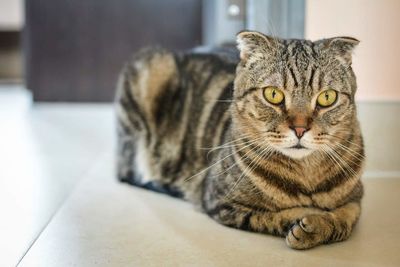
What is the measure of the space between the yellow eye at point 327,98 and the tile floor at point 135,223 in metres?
0.32

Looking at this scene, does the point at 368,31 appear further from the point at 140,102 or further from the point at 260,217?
the point at 140,102

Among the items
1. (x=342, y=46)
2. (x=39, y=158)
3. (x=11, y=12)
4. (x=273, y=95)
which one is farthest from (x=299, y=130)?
(x=11, y=12)

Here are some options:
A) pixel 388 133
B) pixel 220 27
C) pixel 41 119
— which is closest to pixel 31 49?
pixel 41 119

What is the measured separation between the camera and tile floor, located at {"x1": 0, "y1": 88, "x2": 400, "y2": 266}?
51.7 inches

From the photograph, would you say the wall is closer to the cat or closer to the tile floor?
the tile floor

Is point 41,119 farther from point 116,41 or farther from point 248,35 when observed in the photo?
point 248,35

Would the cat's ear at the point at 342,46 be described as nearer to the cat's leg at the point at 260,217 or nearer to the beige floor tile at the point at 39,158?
the cat's leg at the point at 260,217

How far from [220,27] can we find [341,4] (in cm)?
144

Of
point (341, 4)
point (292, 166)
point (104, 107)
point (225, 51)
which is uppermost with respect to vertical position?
point (341, 4)

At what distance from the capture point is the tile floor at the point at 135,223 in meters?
1.31

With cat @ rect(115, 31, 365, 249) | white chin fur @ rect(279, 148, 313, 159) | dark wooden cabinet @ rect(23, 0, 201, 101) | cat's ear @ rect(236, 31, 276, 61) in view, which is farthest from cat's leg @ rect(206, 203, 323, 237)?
dark wooden cabinet @ rect(23, 0, 201, 101)

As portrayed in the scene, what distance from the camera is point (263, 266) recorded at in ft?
4.13

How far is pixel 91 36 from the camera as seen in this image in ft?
14.1

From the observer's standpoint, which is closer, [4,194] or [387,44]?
[387,44]
